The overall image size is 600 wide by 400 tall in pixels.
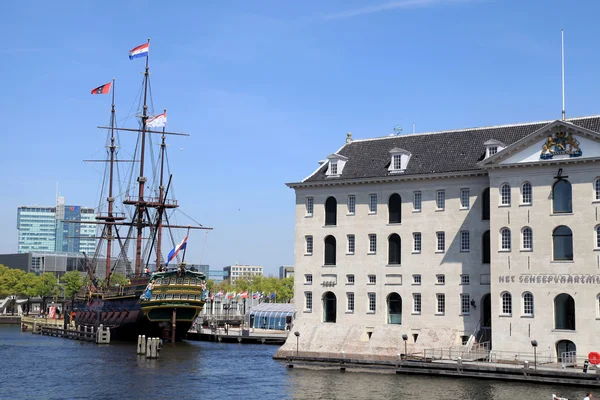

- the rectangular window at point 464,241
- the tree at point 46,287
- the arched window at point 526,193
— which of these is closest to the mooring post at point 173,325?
the rectangular window at point 464,241

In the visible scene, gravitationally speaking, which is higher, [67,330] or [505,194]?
[505,194]

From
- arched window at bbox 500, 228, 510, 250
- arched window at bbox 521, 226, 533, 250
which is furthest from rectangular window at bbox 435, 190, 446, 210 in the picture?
arched window at bbox 521, 226, 533, 250

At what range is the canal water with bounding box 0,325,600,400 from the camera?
5109 cm

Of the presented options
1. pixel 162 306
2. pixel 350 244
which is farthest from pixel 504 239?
pixel 162 306

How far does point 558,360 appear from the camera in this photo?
5722 cm

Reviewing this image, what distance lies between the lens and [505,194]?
60625 mm

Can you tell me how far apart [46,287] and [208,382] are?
413ft

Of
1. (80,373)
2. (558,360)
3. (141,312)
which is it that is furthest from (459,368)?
(141,312)

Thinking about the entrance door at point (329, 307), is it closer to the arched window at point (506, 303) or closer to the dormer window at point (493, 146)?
the arched window at point (506, 303)

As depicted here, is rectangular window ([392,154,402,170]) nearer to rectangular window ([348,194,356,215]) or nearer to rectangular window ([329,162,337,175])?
rectangular window ([348,194,356,215])

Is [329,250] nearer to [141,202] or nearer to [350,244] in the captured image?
[350,244]

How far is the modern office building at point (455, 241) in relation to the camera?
5744 centimetres

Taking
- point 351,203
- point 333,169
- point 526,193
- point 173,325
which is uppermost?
point 333,169

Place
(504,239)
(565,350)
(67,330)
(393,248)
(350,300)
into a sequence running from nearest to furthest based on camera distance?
1. (565,350)
2. (504,239)
3. (393,248)
4. (350,300)
5. (67,330)
